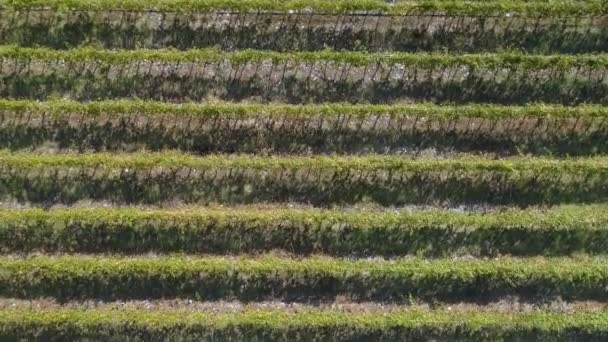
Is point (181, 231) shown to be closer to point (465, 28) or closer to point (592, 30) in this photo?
point (465, 28)

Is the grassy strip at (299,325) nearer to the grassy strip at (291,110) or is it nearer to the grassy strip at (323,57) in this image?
the grassy strip at (291,110)

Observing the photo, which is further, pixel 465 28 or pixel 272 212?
pixel 465 28

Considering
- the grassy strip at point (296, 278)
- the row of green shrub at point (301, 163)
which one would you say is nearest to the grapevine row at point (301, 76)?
the row of green shrub at point (301, 163)

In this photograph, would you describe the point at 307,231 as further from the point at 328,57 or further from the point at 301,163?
the point at 328,57

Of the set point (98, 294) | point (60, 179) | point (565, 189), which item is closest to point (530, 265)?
point (565, 189)

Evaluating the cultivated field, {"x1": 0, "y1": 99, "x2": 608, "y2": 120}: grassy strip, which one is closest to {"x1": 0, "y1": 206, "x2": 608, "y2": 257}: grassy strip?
the cultivated field

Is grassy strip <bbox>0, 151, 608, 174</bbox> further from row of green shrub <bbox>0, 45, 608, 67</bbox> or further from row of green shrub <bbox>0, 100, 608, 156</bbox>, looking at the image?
row of green shrub <bbox>0, 45, 608, 67</bbox>
